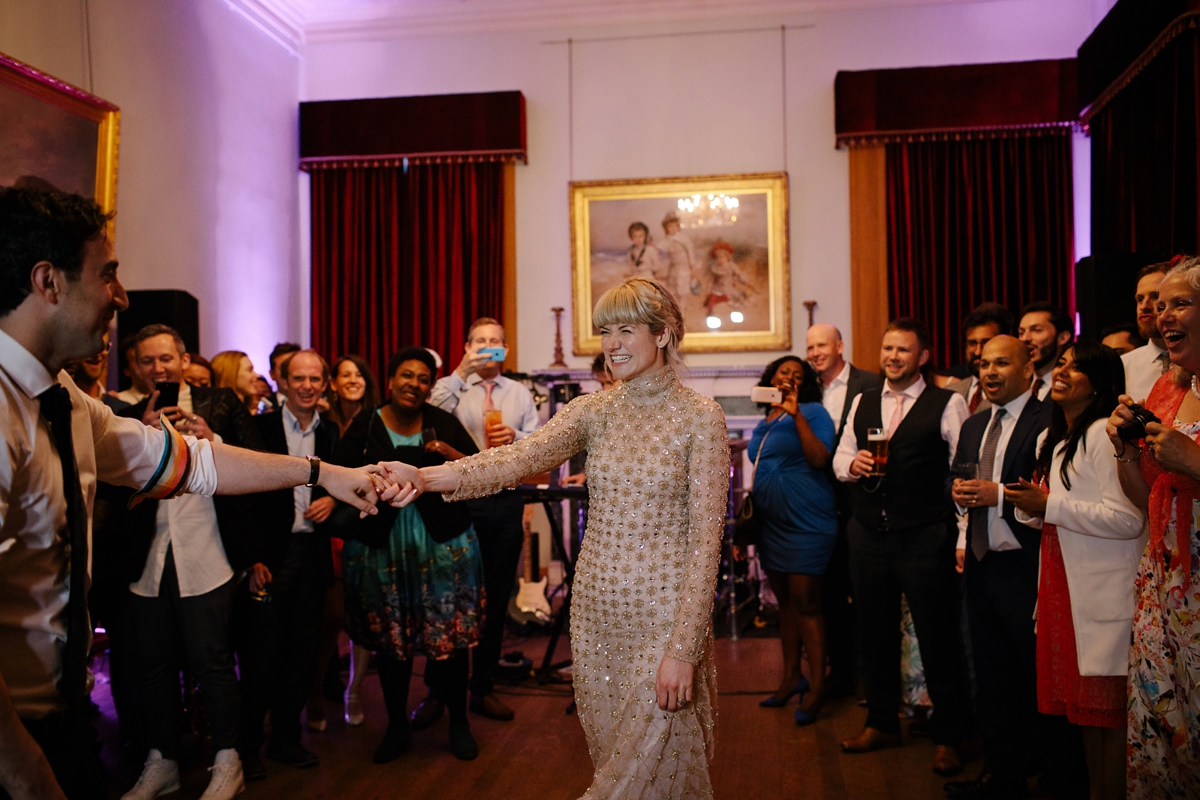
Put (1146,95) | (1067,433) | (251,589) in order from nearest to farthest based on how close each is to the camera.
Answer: (1067,433), (251,589), (1146,95)

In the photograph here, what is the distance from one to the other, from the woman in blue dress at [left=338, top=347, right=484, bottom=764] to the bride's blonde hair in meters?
1.52

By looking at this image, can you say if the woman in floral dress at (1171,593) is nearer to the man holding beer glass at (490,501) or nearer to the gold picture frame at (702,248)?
the man holding beer glass at (490,501)

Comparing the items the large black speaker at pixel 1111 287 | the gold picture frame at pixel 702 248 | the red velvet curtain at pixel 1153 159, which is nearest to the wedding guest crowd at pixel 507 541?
the large black speaker at pixel 1111 287

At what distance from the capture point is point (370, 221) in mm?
7762

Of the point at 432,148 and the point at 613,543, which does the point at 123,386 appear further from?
the point at 613,543

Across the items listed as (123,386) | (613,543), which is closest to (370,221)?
(123,386)

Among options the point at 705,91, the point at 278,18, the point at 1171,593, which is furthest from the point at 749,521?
the point at 278,18

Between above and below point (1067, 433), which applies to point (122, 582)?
below

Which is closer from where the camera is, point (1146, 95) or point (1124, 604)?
point (1124, 604)

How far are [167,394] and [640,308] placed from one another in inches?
66.4

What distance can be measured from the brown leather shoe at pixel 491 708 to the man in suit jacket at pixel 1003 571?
73.3 inches

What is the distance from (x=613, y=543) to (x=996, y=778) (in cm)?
188

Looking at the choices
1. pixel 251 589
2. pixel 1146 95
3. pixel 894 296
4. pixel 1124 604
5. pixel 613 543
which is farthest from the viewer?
pixel 894 296

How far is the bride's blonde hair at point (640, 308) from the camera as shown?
6.95 ft
